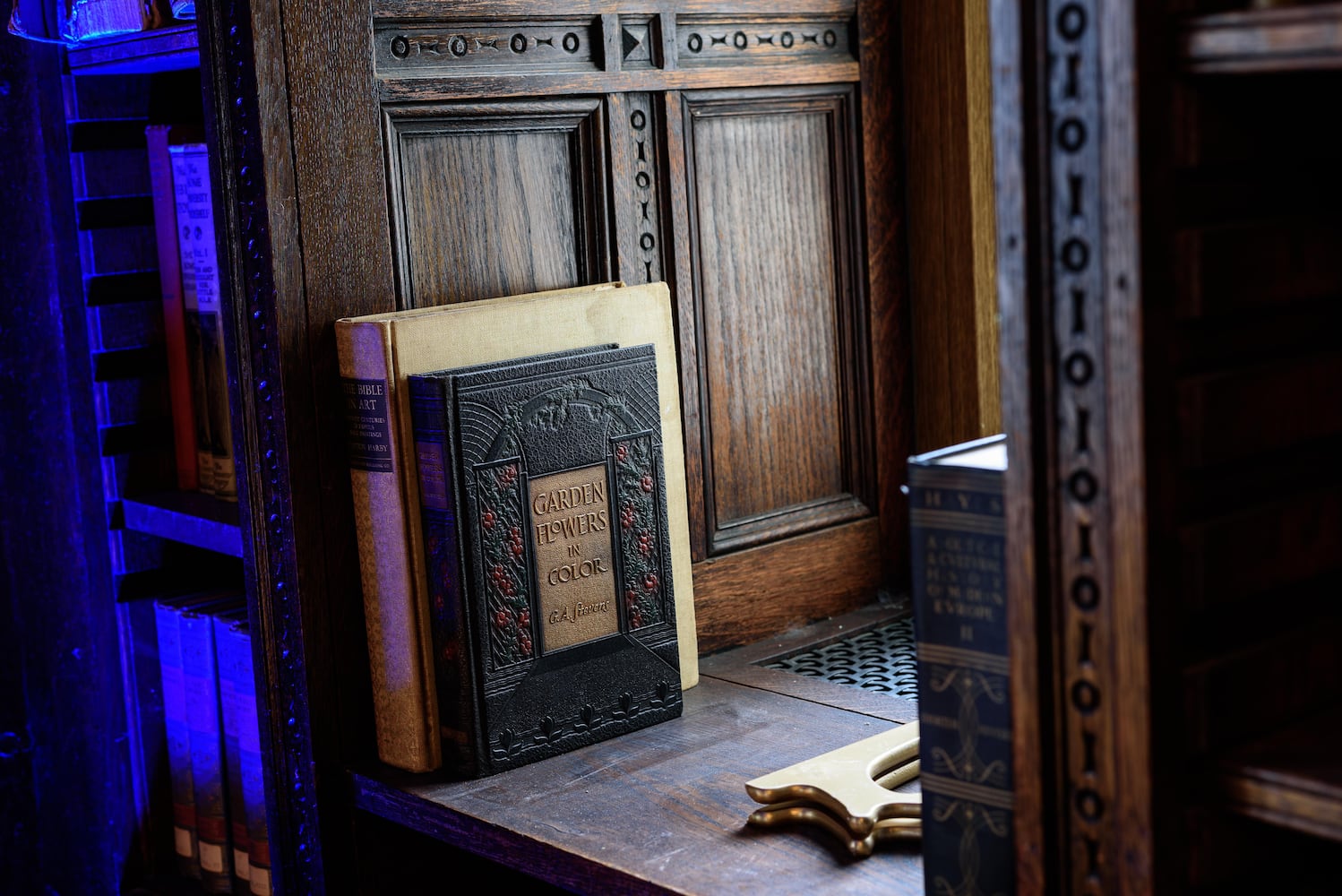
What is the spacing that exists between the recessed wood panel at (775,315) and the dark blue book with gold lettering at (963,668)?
66 centimetres

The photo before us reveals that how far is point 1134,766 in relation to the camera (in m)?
0.73

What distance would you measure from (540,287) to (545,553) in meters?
0.29

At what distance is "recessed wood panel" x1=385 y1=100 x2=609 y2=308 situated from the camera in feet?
4.29

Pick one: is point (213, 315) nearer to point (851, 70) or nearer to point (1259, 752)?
point (851, 70)

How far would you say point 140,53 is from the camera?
1375 millimetres

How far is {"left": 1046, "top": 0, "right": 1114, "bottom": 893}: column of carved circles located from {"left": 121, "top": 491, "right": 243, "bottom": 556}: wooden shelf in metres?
0.82

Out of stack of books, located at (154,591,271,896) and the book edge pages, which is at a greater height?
the book edge pages

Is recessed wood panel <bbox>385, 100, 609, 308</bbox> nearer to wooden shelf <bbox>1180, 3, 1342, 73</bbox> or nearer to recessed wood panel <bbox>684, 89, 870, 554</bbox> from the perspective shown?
recessed wood panel <bbox>684, 89, 870, 554</bbox>

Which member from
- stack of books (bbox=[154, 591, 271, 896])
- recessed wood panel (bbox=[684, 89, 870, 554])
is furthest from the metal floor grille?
stack of books (bbox=[154, 591, 271, 896])

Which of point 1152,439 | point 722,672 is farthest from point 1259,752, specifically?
point 722,672

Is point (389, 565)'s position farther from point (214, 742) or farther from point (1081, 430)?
point (1081, 430)

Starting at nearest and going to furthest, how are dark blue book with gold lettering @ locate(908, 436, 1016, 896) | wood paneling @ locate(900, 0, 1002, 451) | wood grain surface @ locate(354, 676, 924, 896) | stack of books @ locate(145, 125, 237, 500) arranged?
dark blue book with gold lettering @ locate(908, 436, 1016, 896) < wood grain surface @ locate(354, 676, 924, 896) < stack of books @ locate(145, 125, 237, 500) < wood paneling @ locate(900, 0, 1002, 451)

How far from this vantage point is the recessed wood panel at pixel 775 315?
1.52 m

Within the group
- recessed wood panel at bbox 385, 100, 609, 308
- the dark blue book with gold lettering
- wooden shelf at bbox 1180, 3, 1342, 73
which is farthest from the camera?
recessed wood panel at bbox 385, 100, 609, 308
